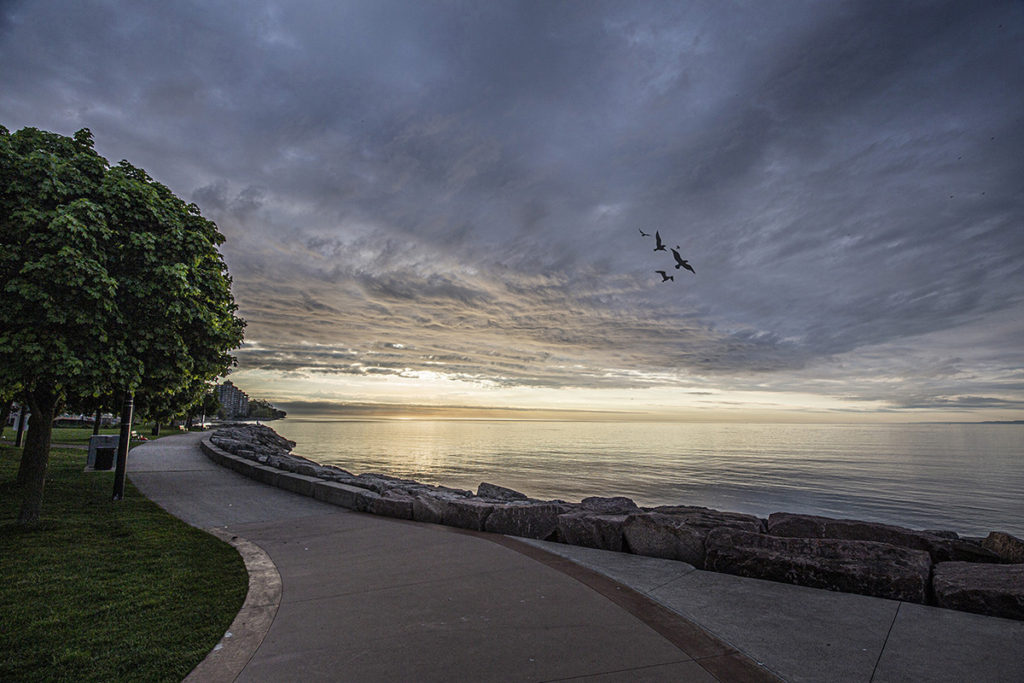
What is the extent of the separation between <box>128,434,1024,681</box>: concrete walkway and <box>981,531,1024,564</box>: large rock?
2996mm

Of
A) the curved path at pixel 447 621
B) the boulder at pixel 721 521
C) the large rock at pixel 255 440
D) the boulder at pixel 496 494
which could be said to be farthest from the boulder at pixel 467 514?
the large rock at pixel 255 440

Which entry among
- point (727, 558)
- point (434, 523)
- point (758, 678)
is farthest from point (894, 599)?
point (434, 523)

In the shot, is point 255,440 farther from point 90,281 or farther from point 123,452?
point 90,281

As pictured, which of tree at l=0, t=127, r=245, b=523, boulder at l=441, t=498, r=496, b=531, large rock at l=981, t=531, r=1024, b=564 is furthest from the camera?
boulder at l=441, t=498, r=496, b=531

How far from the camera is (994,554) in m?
6.56

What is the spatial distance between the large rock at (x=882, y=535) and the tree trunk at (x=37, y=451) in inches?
461

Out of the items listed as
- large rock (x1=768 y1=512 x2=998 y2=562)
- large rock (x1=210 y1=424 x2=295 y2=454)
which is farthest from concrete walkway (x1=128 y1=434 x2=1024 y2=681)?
large rock (x1=210 y1=424 x2=295 y2=454)

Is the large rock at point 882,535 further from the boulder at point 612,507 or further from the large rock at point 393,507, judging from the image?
the large rock at point 393,507

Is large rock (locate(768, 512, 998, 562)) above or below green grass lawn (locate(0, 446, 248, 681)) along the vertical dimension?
above

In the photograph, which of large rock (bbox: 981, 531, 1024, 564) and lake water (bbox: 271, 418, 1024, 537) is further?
lake water (bbox: 271, 418, 1024, 537)

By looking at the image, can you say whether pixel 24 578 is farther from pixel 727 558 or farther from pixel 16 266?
pixel 727 558

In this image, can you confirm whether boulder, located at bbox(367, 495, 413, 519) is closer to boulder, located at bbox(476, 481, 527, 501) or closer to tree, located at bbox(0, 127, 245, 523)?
tree, located at bbox(0, 127, 245, 523)

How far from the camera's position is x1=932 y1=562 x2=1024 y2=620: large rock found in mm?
4559

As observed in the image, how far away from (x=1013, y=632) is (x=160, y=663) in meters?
6.84
